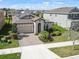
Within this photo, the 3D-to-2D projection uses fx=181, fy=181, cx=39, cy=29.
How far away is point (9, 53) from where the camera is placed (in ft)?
66.9

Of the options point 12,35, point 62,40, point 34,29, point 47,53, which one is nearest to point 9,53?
point 47,53

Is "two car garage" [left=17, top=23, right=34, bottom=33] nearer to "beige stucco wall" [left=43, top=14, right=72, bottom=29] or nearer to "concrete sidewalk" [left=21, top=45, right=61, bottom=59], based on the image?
"beige stucco wall" [left=43, top=14, right=72, bottom=29]

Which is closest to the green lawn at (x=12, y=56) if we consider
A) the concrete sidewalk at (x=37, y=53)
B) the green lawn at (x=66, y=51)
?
the concrete sidewalk at (x=37, y=53)

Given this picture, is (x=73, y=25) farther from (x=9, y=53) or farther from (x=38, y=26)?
(x=9, y=53)

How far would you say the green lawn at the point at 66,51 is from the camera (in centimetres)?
1992

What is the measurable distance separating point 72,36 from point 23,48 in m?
6.33

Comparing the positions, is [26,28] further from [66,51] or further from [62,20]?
[66,51]

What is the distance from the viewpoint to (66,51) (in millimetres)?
21141

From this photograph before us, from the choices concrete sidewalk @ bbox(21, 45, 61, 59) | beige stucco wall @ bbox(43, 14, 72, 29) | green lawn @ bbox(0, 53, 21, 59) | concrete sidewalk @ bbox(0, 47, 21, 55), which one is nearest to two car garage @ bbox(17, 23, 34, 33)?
beige stucco wall @ bbox(43, 14, 72, 29)

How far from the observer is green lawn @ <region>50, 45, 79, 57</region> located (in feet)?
65.4

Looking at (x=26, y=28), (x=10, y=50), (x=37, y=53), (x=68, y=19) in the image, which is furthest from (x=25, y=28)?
(x=37, y=53)

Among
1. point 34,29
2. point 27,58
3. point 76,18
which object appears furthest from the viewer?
point 76,18

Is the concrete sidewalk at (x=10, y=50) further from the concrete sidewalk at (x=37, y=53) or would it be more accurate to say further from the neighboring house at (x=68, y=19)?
the neighboring house at (x=68, y=19)

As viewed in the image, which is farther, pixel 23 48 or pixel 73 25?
pixel 73 25
